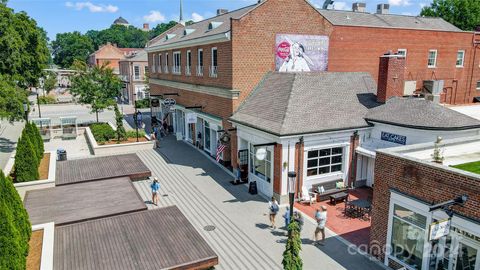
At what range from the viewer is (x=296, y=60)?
74.3ft

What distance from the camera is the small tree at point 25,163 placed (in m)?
17.9

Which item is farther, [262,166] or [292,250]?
[262,166]

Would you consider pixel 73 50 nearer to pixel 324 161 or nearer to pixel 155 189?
pixel 155 189

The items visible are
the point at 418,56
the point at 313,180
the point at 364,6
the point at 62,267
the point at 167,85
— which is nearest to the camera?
the point at 62,267

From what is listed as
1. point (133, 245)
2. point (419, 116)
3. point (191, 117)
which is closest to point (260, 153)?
point (133, 245)

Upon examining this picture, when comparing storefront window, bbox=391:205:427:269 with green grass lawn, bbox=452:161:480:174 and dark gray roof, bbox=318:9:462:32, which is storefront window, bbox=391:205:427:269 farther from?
dark gray roof, bbox=318:9:462:32

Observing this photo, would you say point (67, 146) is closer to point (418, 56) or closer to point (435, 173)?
point (435, 173)

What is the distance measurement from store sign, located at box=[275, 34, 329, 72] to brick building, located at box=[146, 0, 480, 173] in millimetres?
112

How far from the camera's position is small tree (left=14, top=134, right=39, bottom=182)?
706 inches

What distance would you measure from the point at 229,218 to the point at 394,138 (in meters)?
9.18

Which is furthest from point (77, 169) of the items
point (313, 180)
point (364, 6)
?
point (364, 6)

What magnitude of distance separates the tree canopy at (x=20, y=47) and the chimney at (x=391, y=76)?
25.5 meters

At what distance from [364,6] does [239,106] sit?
2380cm

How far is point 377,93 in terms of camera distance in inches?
781
